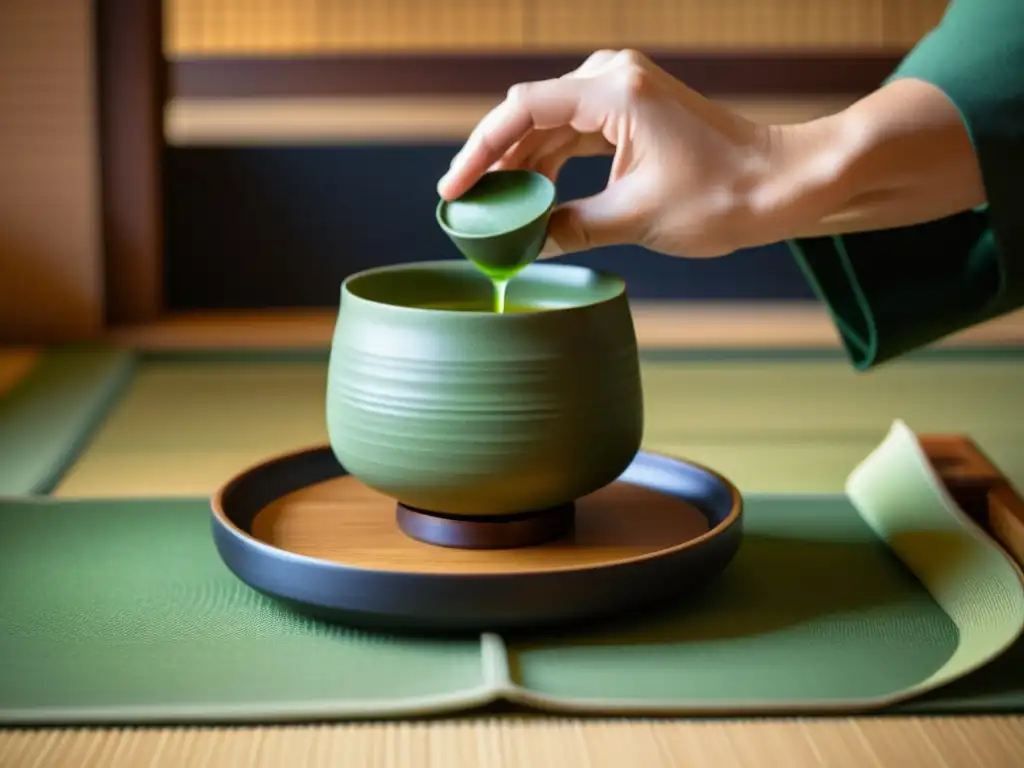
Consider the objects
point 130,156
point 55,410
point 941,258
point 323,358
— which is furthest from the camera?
point 130,156

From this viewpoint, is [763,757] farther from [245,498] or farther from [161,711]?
[245,498]

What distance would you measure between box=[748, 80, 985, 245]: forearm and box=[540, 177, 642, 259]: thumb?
0.08 metres

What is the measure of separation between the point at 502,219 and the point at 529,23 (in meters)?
2.00

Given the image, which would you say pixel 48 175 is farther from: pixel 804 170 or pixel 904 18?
pixel 904 18

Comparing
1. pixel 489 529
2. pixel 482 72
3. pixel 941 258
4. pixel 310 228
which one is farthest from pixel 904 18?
pixel 489 529

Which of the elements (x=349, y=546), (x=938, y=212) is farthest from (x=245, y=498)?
(x=938, y=212)

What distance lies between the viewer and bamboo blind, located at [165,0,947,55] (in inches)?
108

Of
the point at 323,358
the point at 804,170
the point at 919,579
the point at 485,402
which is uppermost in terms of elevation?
the point at 804,170

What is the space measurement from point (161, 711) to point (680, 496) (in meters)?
0.38

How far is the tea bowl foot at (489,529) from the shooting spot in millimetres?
819

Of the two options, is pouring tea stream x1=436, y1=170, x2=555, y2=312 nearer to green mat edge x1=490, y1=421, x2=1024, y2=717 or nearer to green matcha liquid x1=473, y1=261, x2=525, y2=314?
green matcha liquid x1=473, y1=261, x2=525, y2=314

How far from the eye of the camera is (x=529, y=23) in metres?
2.73

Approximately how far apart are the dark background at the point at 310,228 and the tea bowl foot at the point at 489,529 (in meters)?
1.05

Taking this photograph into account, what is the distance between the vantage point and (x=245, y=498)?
901 millimetres
